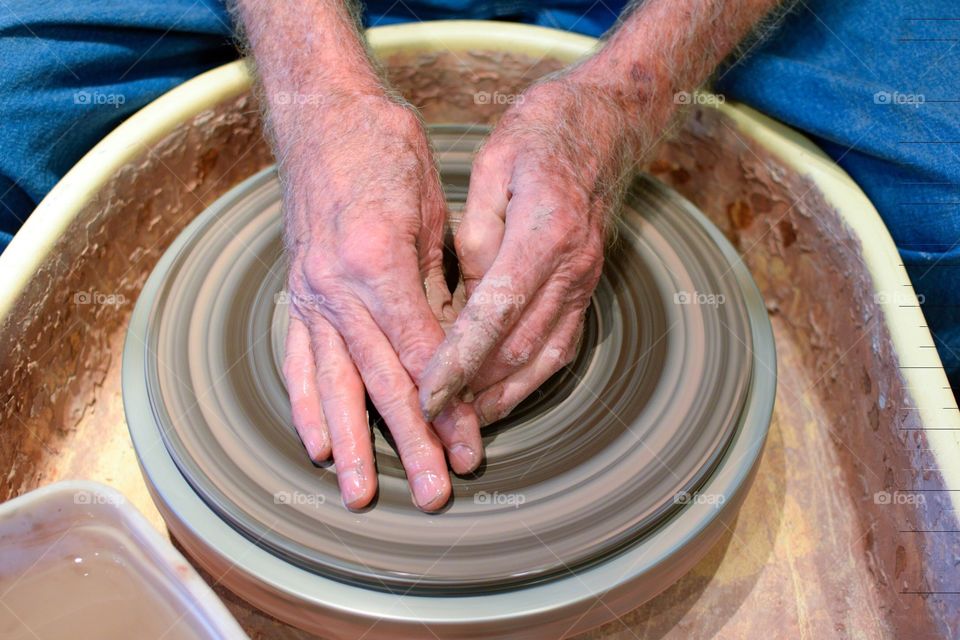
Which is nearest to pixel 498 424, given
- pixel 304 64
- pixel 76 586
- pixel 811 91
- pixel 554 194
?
pixel 554 194

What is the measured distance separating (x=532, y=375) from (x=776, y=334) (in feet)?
2.04

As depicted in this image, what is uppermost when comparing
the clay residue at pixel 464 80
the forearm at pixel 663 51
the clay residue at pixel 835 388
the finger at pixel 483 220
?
the clay residue at pixel 464 80

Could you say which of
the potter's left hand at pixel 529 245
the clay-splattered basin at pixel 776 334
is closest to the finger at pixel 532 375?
the potter's left hand at pixel 529 245

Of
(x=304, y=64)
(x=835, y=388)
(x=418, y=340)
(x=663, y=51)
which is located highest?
(x=304, y=64)

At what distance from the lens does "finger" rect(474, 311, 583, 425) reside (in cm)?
93

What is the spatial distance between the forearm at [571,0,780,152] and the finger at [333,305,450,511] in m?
0.55

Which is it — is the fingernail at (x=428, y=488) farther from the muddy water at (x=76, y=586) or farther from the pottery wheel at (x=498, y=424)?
the muddy water at (x=76, y=586)

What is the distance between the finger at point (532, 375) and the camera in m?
0.93

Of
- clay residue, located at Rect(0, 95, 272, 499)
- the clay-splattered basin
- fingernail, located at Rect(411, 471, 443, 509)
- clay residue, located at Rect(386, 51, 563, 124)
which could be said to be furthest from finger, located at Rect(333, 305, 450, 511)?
clay residue, located at Rect(386, 51, 563, 124)

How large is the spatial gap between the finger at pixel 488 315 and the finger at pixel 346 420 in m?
0.10

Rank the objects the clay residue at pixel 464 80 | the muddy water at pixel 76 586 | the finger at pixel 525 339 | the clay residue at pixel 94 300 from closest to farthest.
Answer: the muddy water at pixel 76 586, the finger at pixel 525 339, the clay residue at pixel 94 300, the clay residue at pixel 464 80

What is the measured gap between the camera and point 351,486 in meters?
0.88

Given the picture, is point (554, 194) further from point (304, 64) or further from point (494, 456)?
point (304, 64)

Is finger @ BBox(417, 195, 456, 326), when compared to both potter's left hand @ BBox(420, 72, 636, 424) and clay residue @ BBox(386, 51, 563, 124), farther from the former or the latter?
clay residue @ BBox(386, 51, 563, 124)
